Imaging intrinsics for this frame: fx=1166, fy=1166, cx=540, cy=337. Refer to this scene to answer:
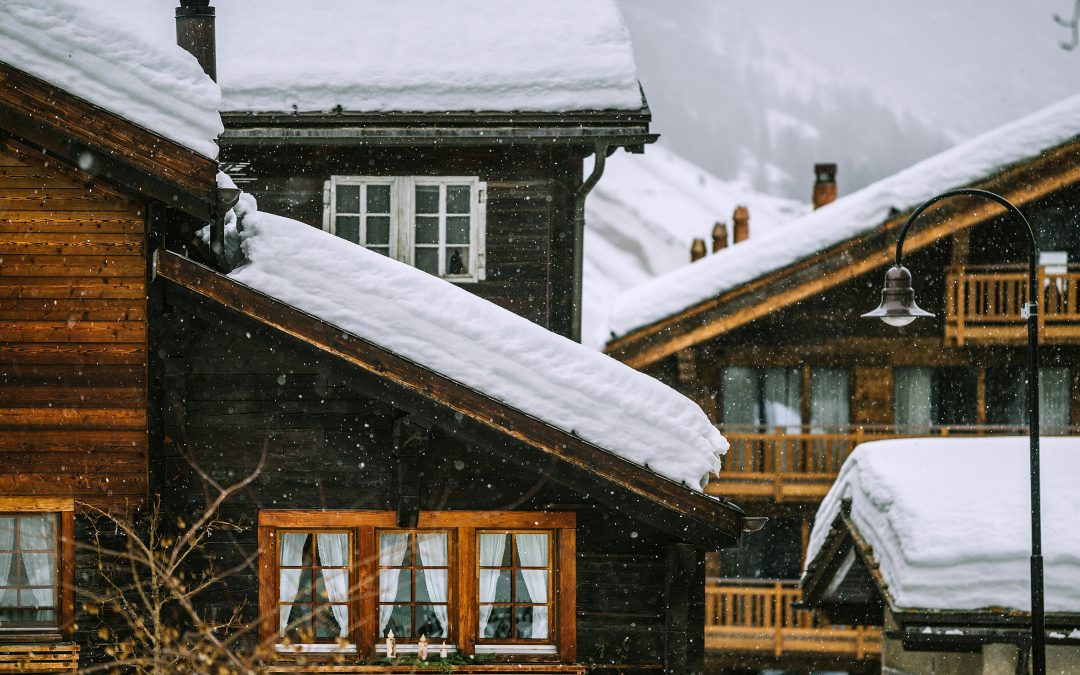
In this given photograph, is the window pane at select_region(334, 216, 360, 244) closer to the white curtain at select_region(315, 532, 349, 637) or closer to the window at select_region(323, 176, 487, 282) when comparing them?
the window at select_region(323, 176, 487, 282)

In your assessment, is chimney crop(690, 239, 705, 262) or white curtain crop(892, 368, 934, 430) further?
chimney crop(690, 239, 705, 262)

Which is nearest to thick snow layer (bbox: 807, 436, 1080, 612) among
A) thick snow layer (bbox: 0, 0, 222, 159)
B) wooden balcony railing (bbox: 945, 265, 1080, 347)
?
wooden balcony railing (bbox: 945, 265, 1080, 347)

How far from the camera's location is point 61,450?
9195mm

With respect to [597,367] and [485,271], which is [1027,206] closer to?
[485,271]

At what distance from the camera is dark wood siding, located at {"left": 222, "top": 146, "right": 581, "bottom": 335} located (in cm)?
1323

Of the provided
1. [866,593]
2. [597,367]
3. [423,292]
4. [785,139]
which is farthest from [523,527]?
[785,139]

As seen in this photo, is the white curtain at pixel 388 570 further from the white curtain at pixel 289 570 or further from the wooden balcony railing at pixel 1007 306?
the wooden balcony railing at pixel 1007 306

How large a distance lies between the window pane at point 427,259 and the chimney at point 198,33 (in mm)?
2995

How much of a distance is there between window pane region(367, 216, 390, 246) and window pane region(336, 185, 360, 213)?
22 centimetres

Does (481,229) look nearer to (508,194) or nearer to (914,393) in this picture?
(508,194)

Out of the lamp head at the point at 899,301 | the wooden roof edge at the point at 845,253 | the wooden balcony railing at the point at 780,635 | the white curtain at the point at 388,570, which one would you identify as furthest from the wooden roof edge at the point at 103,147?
the wooden balcony railing at the point at 780,635

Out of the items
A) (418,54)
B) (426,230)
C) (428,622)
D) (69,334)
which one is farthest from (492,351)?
(418,54)

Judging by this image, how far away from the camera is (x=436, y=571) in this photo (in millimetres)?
9938

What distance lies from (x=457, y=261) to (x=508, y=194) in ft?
3.15
